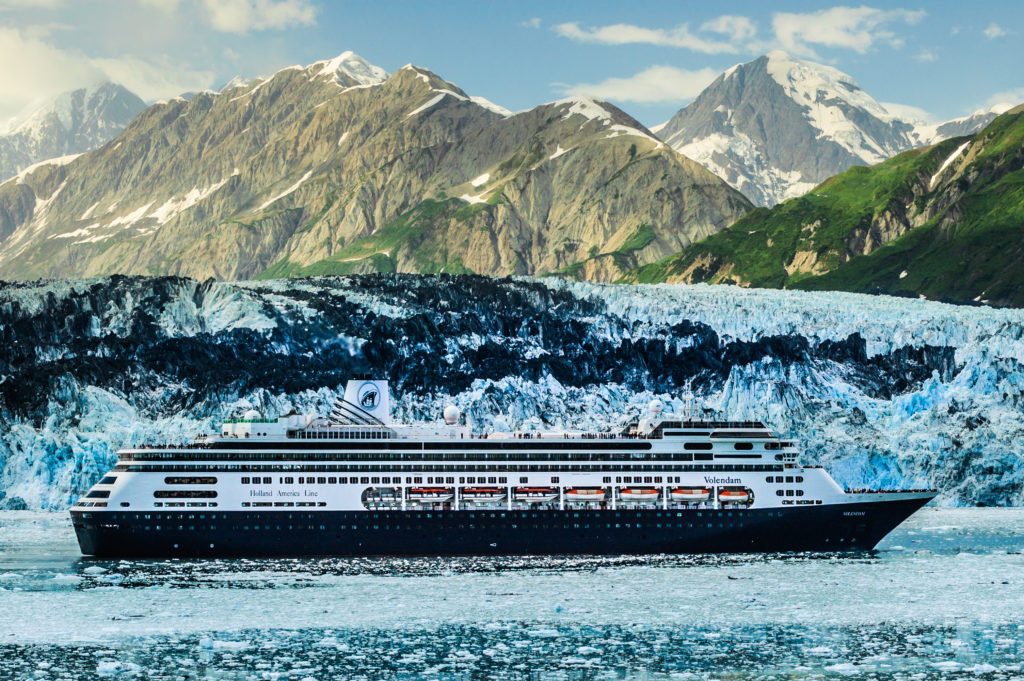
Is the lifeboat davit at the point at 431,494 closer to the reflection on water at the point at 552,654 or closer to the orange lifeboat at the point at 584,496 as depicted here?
the orange lifeboat at the point at 584,496

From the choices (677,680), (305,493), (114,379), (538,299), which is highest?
(538,299)

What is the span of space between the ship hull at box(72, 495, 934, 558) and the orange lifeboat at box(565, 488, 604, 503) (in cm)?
74

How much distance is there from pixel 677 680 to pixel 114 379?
292 feet

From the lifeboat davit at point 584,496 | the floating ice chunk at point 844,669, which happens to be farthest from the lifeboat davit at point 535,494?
the floating ice chunk at point 844,669

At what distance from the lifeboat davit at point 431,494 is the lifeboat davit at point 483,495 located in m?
0.79

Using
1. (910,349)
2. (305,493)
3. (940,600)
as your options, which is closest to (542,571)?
(305,493)

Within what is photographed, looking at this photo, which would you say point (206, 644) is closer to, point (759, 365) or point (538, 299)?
point (759, 365)

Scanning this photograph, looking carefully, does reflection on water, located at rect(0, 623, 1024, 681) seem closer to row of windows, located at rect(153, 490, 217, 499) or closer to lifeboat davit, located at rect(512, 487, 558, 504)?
lifeboat davit, located at rect(512, 487, 558, 504)

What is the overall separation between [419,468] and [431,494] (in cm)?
156

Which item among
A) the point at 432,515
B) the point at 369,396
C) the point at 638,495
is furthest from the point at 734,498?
the point at 369,396

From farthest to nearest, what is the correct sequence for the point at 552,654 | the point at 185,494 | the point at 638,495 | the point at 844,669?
the point at 638,495 → the point at 185,494 → the point at 552,654 → the point at 844,669

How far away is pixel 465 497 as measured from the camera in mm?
72000

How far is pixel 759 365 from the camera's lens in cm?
12288

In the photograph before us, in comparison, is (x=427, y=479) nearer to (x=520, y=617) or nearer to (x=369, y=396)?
(x=369, y=396)
